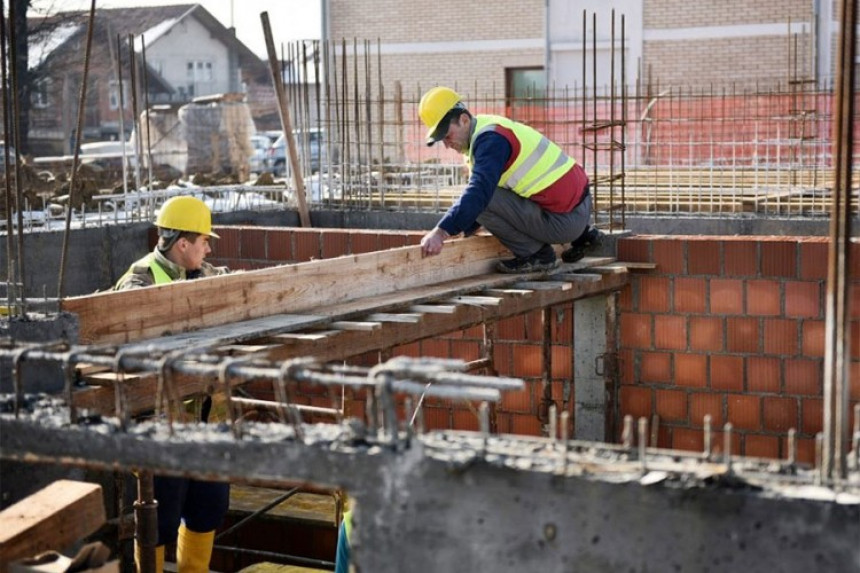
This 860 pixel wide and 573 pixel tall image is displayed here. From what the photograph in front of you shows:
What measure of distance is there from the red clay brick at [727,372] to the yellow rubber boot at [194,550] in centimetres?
330

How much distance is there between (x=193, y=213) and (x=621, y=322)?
2987mm

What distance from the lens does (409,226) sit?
1206 centimetres

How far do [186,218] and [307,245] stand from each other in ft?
8.25

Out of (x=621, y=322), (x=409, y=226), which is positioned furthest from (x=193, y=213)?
(x=409, y=226)

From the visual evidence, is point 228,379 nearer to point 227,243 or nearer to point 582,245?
point 582,245

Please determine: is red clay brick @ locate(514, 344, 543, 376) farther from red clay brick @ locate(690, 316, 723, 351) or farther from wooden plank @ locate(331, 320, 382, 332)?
wooden plank @ locate(331, 320, 382, 332)

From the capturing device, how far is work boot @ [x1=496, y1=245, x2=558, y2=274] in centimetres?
814

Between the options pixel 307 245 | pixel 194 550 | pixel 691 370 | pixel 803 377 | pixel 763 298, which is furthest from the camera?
pixel 307 245

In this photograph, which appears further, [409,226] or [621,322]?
[409,226]

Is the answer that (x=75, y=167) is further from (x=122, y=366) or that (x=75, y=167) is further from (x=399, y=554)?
(x=399, y=554)

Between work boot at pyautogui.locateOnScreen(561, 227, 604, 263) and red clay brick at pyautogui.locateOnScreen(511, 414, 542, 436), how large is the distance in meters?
1.13

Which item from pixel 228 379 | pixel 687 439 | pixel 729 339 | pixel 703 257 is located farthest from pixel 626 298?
pixel 228 379

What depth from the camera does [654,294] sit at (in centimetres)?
857

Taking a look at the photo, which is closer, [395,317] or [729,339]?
[395,317]
